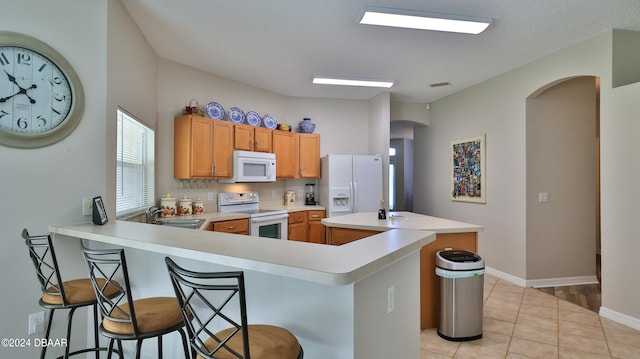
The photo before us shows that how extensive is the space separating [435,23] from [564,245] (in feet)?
10.9

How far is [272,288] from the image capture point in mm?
1458

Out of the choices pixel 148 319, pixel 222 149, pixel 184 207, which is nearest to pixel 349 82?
pixel 222 149

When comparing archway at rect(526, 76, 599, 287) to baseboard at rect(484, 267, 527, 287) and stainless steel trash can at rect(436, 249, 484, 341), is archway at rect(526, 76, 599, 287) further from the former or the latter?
stainless steel trash can at rect(436, 249, 484, 341)

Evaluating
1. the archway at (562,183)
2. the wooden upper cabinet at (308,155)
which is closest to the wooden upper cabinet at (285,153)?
the wooden upper cabinet at (308,155)

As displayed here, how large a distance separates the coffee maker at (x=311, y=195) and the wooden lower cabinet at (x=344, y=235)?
2361 mm

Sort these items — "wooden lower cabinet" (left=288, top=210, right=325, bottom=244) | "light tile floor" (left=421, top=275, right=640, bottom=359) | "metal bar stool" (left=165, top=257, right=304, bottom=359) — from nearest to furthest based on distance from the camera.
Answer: "metal bar stool" (left=165, top=257, right=304, bottom=359) < "light tile floor" (left=421, top=275, right=640, bottom=359) < "wooden lower cabinet" (left=288, top=210, right=325, bottom=244)

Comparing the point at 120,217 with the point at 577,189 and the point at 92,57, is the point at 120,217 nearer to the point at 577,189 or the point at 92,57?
the point at 92,57

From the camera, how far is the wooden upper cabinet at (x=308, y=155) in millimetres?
5418

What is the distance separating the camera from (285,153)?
5.21 m

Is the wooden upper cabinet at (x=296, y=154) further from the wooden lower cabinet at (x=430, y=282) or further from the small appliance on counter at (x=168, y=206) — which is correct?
the wooden lower cabinet at (x=430, y=282)

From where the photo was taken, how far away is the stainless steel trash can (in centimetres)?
264

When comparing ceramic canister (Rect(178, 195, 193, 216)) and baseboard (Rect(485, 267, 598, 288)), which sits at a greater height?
ceramic canister (Rect(178, 195, 193, 216))

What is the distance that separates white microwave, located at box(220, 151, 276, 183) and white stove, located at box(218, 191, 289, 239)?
31 centimetres

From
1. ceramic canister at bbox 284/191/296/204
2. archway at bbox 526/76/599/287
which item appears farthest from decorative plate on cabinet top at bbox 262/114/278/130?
archway at bbox 526/76/599/287
